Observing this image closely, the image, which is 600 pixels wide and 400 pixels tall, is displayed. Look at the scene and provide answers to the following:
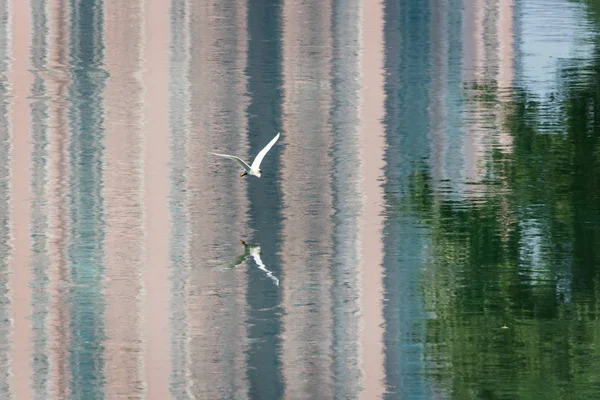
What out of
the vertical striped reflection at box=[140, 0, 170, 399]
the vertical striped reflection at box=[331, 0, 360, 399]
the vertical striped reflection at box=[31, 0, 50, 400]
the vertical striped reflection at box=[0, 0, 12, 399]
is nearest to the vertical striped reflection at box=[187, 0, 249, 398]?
the vertical striped reflection at box=[140, 0, 170, 399]

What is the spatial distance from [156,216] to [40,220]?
52.1 inches

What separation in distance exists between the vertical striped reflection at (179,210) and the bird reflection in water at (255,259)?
0.50m

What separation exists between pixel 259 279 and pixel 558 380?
12.7ft

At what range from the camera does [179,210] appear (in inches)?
771

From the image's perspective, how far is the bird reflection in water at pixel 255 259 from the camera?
55.6ft

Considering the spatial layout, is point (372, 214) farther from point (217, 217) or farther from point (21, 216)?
point (21, 216)

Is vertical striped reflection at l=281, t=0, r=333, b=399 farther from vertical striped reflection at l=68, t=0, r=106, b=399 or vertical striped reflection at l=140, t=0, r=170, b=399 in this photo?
vertical striped reflection at l=68, t=0, r=106, b=399

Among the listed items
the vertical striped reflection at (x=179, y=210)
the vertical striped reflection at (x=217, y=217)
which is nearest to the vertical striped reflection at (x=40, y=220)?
the vertical striped reflection at (x=179, y=210)

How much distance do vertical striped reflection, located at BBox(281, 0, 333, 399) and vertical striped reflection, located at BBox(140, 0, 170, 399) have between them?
3.59 ft

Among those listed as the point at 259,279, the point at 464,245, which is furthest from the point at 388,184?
the point at 259,279

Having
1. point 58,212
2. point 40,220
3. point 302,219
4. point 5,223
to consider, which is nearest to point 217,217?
point 302,219

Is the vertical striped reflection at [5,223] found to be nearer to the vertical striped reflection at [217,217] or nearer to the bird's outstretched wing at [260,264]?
the vertical striped reflection at [217,217]

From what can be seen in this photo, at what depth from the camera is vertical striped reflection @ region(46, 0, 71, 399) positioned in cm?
1441

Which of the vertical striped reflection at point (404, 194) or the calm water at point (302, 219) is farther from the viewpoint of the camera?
the vertical striped reflection at point (404, 194)
